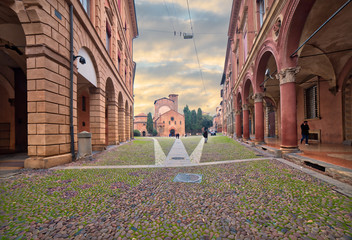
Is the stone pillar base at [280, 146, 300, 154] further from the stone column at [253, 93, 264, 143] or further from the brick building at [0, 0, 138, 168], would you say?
the brick building at [0, 0, 138, 168]

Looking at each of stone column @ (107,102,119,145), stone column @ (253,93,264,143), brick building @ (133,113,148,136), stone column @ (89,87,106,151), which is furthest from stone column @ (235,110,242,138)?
brick building @ (133,113,148,136)

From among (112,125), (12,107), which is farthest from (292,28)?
(12,107)

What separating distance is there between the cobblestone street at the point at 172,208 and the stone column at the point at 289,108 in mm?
3070

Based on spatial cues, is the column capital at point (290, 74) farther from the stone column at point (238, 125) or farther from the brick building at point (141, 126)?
the brick building at point (141, 126)

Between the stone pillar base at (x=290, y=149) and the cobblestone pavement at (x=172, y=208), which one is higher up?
the stone pillar base at (x=290, y=149)

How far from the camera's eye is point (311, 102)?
12859 mm

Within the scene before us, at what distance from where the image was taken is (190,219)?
2.47 metres

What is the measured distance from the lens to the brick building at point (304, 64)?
6.58 meters

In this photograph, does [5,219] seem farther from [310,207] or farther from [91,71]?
[91,71]

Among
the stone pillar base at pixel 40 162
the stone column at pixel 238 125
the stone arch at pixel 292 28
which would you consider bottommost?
the stone pillar base at pixel 40 162

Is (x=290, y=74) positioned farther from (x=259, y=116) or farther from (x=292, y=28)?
(x=259, y=116)

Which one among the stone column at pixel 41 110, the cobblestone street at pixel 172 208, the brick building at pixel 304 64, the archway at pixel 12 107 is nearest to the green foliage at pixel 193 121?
the brick building at pixel 304 64

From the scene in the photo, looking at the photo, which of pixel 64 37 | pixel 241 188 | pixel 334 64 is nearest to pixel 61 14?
pixel 64 37

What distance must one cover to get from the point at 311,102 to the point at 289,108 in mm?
8427
